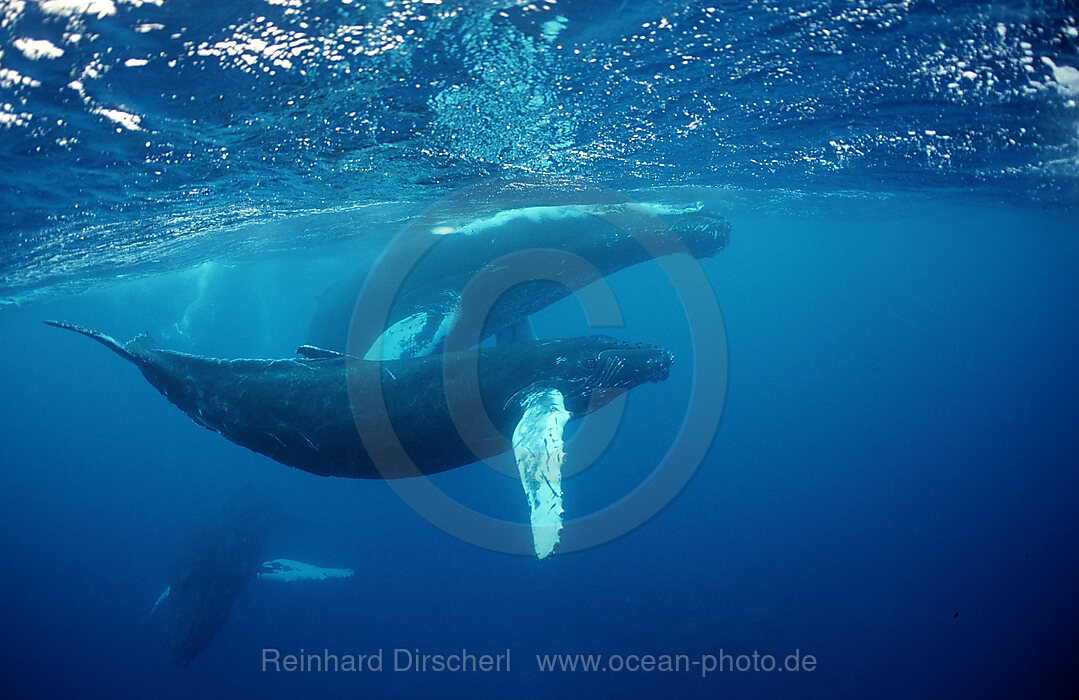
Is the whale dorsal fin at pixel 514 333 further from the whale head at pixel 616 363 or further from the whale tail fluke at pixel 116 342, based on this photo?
the whale tail fluke at pixel 116 342

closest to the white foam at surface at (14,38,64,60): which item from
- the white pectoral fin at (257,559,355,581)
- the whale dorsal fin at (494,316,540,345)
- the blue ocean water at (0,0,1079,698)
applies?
the blue ocean water at (0,0,1079,698)

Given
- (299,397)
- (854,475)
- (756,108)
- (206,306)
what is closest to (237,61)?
(299,397)

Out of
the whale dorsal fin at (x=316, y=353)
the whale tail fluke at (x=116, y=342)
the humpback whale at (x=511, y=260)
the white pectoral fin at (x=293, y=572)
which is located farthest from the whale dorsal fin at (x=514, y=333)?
the white pectoral fin at (x=293, y=572)

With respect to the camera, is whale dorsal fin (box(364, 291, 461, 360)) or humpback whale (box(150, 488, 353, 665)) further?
humpback whale (box(150, 488, 353, 665))

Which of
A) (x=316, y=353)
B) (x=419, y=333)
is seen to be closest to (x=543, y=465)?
(x=316, y=353)

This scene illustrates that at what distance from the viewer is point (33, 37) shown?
15.6 ft

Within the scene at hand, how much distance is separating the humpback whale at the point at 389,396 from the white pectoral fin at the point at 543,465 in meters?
0.05

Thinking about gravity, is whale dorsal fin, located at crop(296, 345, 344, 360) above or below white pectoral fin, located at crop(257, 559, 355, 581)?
above

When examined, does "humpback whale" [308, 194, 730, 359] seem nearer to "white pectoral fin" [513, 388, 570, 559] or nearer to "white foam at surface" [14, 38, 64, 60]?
"white pectoral fin" [513, 388, 570, 559]

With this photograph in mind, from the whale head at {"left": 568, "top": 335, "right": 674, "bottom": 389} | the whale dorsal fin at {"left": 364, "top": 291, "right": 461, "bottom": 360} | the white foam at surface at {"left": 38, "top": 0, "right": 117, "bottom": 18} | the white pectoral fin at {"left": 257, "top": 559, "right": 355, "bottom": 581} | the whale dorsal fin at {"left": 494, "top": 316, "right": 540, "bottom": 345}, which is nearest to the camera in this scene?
the white foam at surface at {"left": 38, "top": 0, "right": 117, "bottom": 18}

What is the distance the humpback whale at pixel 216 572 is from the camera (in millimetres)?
12984

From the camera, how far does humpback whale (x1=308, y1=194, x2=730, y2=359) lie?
11.2 m

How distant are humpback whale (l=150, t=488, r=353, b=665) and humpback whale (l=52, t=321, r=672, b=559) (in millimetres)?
9023

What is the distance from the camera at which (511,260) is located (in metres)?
11.5
